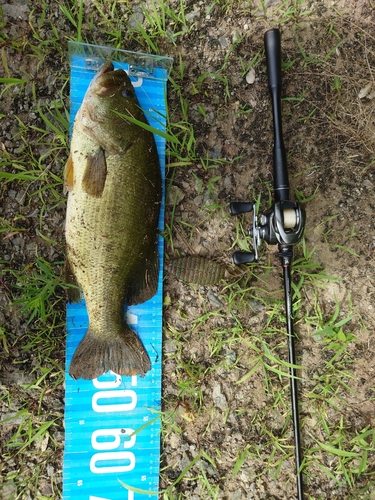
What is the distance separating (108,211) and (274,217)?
980 mm

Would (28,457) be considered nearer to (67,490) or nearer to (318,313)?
(67,490)

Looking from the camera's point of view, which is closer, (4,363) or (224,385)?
(4,363)

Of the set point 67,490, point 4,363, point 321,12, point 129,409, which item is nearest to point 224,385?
point 129,409

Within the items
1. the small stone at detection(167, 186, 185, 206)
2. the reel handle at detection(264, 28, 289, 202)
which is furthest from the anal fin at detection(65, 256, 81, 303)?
the reel handle at detection(264, 28, 289, 202)

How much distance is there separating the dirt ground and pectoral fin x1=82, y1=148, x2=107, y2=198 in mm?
503

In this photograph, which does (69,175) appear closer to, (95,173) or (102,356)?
(95,173)

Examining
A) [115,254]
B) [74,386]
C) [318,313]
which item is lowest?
[74,386]

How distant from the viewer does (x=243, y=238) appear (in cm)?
275

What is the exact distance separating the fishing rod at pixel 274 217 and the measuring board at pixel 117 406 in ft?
2.08

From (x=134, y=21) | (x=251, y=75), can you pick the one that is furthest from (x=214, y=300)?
(x=134, y=21)

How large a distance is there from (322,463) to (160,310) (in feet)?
5.17

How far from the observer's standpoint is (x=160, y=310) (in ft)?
8.71

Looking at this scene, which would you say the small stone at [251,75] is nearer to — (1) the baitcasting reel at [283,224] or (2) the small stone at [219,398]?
(1) the baitcasting reel at [283,224]

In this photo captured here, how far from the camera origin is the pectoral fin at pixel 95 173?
2172mm
